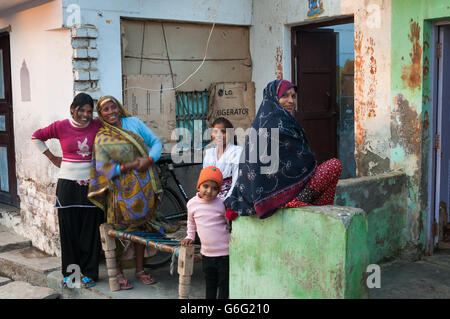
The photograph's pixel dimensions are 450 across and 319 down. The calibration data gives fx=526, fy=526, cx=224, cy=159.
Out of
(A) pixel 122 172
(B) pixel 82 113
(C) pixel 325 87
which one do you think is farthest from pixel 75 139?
(C) pixel 325 87

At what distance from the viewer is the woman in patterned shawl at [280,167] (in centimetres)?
333

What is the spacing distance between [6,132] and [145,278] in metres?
3.60

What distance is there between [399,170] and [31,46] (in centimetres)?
412

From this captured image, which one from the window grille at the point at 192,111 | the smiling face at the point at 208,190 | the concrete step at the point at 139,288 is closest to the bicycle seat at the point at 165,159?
the window grille at the point at 192,111

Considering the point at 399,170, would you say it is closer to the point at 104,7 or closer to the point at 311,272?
the point at 311,272

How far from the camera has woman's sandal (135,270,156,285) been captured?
4562 mm

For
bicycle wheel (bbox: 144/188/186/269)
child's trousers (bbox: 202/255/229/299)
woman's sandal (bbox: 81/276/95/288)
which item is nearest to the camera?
child's trousers (bbox: 202/255/229/299)

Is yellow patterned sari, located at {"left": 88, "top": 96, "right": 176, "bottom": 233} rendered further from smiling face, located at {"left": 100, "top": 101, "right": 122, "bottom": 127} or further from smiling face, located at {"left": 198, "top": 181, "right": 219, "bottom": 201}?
smiling face, located at {"left": 198, "top": 181, "right": 219, "bottom": 201}

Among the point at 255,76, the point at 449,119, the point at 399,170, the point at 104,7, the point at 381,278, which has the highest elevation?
the point at 104,7

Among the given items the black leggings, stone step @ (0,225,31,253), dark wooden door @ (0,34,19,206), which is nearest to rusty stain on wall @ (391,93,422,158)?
the black leggings

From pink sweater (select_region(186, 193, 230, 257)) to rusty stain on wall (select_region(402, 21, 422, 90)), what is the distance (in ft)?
7.47
